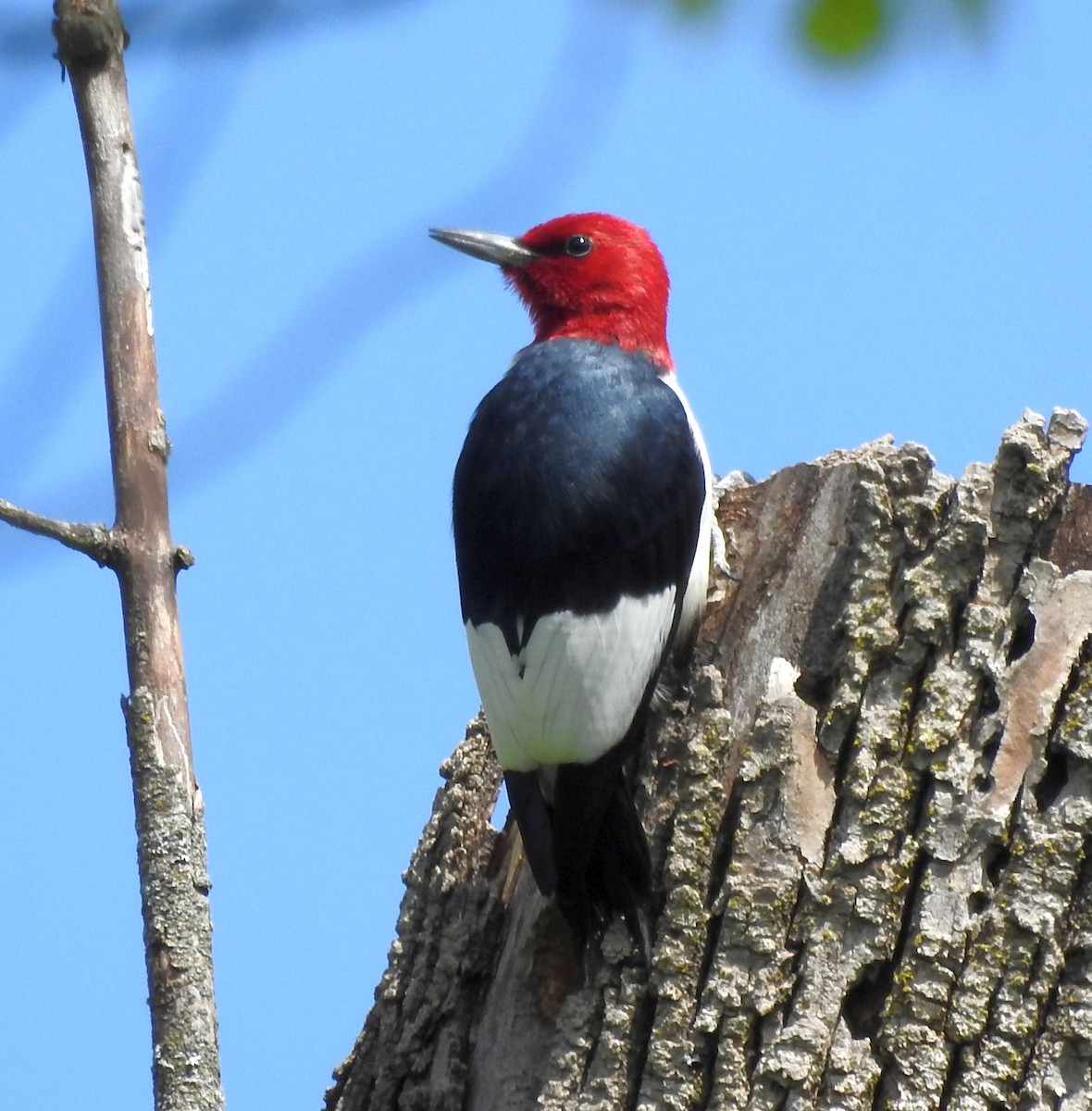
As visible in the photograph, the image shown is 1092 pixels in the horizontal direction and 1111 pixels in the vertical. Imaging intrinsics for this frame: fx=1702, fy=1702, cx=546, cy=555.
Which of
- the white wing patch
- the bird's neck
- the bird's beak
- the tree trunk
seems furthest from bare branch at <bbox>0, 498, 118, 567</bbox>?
the bird's beak

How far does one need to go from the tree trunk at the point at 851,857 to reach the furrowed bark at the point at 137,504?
107cm

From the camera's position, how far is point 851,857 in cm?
284

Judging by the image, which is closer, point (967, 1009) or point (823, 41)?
point (823, 41)

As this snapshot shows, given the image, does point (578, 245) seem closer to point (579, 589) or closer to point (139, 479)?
point (579, 589)

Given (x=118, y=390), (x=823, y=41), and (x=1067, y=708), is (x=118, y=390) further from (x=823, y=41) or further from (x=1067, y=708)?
(x=1067, y=708)

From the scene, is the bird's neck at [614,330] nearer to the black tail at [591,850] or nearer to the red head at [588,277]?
the red head at [588,277]

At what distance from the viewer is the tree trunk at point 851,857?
273cm

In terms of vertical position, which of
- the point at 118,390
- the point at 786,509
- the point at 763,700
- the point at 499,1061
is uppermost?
the point at 786,509

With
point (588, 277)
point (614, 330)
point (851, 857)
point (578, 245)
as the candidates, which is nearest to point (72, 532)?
point (851, 857)

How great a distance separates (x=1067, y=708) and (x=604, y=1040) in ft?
3.19

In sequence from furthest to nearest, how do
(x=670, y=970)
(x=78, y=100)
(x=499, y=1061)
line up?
(x=499, y=1061) < (x=670, y=970) < (x=78, y=100)

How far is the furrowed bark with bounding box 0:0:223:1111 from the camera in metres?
1.97

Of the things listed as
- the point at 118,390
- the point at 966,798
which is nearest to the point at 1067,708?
the point at 966,798

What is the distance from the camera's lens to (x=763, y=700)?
3014 millimetres
